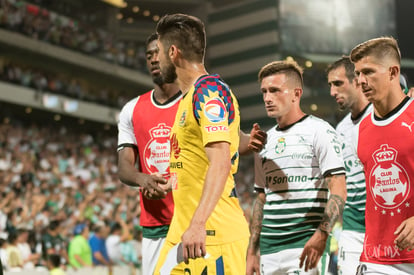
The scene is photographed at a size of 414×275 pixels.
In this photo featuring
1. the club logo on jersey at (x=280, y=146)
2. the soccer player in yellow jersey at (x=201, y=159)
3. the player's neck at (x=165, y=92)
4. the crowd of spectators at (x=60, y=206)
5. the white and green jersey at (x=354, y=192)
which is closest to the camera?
the soccer player in yellow jersey at (x=201, y=159)

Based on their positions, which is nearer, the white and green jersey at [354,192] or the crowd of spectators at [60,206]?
the white and green jersey at [354,192]

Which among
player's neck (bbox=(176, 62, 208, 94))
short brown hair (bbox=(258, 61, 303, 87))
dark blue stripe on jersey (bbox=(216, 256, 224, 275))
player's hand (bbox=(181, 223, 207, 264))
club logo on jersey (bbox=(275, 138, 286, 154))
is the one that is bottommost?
dark blue stripe on jersey (bbox=(216, 256, 224, 275))

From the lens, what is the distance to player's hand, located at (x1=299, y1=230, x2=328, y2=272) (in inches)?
165

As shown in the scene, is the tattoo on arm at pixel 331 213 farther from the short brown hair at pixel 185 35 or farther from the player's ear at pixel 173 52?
the player's ear at pixel 173 52

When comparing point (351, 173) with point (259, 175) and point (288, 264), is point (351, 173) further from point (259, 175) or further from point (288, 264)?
point (288, 264)

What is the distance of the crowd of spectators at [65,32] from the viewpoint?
2844 centimetres

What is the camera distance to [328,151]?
4.53 meters

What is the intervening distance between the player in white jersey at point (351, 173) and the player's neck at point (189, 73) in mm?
2326

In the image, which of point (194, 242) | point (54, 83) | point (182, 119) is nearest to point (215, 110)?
point (182, 119)

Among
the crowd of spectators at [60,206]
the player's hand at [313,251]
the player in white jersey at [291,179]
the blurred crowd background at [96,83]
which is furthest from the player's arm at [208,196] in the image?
the blurred crowd background at [96,83]

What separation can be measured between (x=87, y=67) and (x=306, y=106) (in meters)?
18.0

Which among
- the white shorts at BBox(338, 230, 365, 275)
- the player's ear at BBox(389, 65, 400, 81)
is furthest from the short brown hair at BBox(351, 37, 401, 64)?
the white shorts at BBox(338, 230, 365, 275)

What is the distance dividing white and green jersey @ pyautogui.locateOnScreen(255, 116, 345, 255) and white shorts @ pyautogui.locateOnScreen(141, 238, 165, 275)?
916 mm

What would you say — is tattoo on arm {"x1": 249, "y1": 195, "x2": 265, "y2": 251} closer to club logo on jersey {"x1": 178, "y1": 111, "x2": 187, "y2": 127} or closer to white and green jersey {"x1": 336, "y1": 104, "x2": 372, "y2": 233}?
white and green jersey {"x1": 336, "y1": 104, "x2": 372, "y2": 233}
